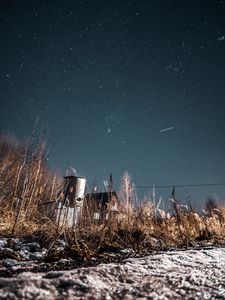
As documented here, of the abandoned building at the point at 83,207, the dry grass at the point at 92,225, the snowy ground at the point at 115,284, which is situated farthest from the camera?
the abandoned building at the point at 83,207

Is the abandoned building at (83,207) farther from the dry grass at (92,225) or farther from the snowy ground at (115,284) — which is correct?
the snowy ground at (115,284)

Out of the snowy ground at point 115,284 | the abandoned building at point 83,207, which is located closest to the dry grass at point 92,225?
the abandoned building at point 83,207

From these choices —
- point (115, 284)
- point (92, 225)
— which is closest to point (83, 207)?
point (92, 225)

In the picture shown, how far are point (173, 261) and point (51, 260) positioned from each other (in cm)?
83

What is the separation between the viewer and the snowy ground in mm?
671

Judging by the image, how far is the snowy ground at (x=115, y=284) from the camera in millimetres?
671

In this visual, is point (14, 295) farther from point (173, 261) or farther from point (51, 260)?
point (51, 260)

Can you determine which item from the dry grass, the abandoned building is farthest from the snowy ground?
the abandoned building

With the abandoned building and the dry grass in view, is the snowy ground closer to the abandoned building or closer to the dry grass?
the dry grass

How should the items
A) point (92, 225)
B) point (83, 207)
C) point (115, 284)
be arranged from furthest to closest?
1. point (83, 207)
2. point (92, 225)
3. point (115, 284)

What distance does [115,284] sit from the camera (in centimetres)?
83

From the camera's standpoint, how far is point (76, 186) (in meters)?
9.16

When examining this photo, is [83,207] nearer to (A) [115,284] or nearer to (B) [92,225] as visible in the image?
(B) [92,225]

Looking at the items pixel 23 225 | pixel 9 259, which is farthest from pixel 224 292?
pixel 23 225
